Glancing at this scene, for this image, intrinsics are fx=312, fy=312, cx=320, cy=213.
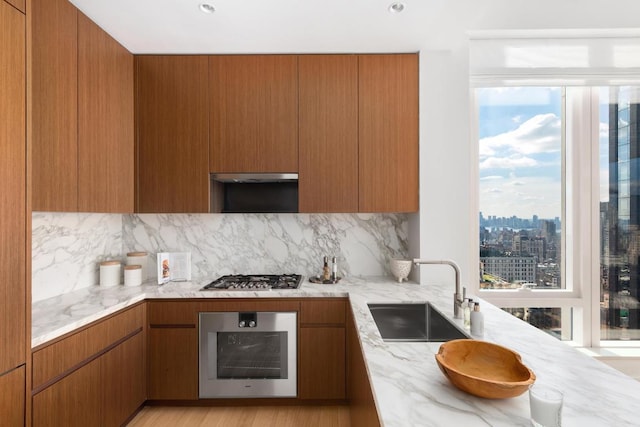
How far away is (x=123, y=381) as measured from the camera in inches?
77.4

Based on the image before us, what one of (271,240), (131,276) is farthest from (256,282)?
(131,276)

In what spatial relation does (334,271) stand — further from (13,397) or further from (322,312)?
(13,397)

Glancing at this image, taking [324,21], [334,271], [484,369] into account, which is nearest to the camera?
[484,369]

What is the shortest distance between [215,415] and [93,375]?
34.1 inches

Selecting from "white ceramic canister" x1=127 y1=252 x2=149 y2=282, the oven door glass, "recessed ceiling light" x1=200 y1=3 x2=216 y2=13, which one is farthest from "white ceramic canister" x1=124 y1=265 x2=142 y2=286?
"recessed ceiling light" x1=200 y1=3 x2=216 y2=13

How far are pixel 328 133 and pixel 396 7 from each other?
921mm

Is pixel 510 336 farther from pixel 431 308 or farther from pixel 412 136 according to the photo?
pixel 412 136

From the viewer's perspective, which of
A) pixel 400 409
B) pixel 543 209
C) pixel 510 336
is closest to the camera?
pixel 400 409

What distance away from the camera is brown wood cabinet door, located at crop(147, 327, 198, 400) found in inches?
87.1

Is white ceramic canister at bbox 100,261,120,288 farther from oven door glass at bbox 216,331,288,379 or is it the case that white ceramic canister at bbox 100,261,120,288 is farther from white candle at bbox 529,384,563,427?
white candle at bbox 529,384,563,427

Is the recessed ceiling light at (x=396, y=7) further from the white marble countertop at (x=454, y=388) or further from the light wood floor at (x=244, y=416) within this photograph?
the light wood floor at (x=244, y=416)

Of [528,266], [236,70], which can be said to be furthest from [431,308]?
[236,70]

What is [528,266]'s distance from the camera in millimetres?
2775

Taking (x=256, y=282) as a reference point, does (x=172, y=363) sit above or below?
below
